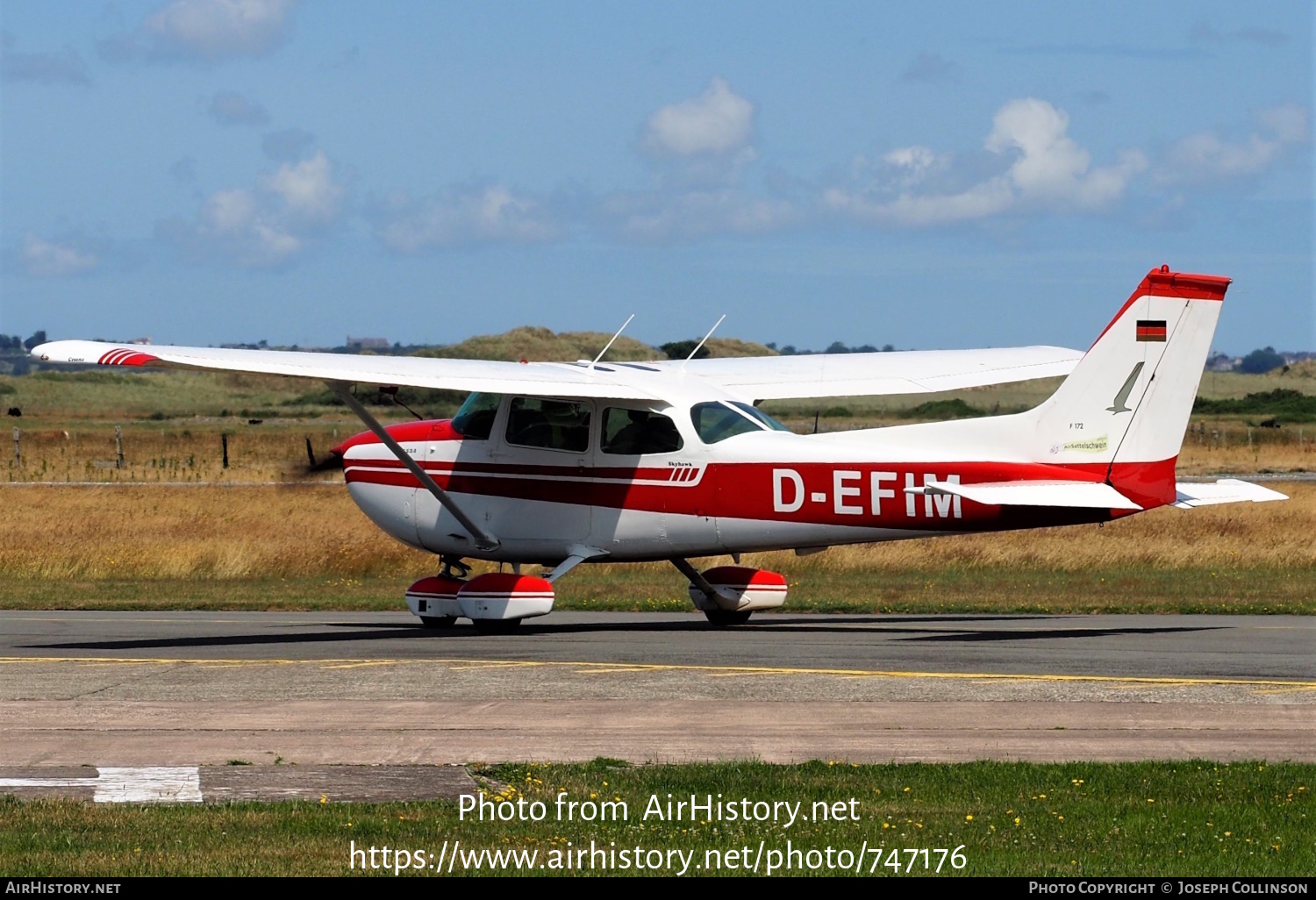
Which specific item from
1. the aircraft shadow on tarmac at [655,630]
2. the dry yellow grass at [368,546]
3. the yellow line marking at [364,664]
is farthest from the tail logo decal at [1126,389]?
the dry yellow grass at [368,546]

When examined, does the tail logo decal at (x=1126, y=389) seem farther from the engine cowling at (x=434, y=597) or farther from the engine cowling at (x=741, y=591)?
the engine cowling at (x=434, y=597)

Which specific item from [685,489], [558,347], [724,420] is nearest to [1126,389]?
[724,420]

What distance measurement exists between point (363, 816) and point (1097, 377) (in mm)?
9671

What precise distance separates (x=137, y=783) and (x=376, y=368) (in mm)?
7980

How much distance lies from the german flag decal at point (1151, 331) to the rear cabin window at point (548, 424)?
578cm

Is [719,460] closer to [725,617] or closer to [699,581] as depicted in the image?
[699,581]

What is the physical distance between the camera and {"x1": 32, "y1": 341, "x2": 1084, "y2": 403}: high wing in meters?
16.0

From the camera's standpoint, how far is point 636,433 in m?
18.2

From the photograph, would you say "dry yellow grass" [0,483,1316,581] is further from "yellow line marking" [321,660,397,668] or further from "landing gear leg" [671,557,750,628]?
"yellow line marking" [321,660,397,668]

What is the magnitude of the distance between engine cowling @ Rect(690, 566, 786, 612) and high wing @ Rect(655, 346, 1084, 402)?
2.08 m

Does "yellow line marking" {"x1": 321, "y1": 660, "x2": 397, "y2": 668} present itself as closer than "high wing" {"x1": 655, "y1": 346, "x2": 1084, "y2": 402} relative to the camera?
Yes

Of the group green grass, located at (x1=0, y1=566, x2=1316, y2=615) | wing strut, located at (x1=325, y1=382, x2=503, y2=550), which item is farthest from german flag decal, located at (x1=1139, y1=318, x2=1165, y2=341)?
wing strut, located at (x1=325, y1=382, x2=503, y2=550)

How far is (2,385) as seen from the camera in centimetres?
12069
